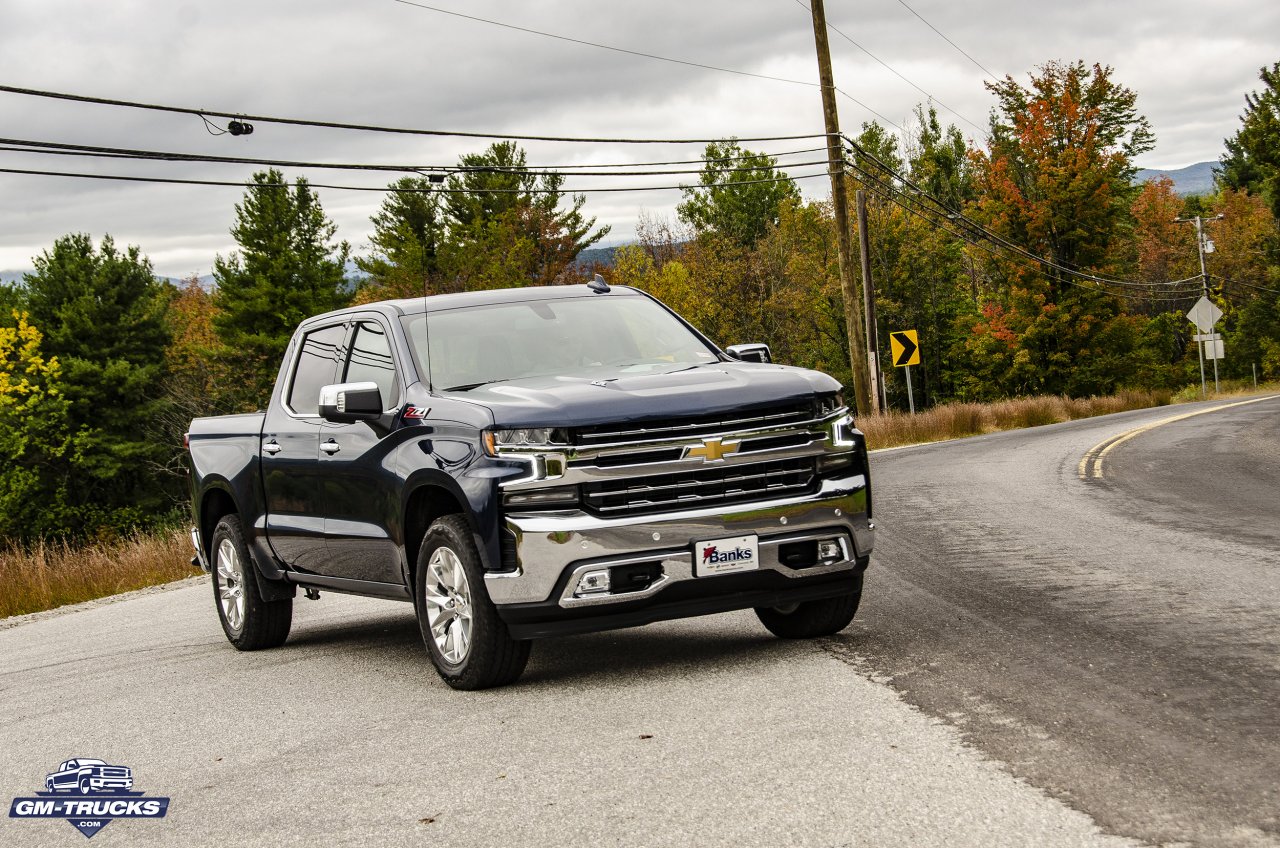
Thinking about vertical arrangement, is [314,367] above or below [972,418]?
above

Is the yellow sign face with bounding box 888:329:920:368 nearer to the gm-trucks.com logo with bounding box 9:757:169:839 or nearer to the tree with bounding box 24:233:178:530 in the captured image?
the gm-trucks.com logo with bounding box 9:757:169:839

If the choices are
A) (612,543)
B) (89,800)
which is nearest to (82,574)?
(89,800)

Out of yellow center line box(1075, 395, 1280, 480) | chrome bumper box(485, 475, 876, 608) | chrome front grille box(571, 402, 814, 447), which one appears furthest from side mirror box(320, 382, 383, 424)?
yellow center line box(1075, 395, 1280, 480)

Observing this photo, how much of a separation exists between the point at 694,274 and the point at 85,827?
61.4 metres

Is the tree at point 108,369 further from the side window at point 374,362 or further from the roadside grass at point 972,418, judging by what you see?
the side window at point 374,362

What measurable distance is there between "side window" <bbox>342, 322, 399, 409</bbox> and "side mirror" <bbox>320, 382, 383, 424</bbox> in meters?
0.26

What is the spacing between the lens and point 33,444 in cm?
6706

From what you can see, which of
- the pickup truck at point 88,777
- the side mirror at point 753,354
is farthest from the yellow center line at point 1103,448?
the pickup truck at point 88,777

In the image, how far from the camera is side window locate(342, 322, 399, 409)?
7789mm

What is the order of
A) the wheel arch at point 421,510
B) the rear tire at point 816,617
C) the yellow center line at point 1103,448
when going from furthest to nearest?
the yellow center line at point 1103,448 < the rear tire at point 816,617 < the wheel arch at point 421,510

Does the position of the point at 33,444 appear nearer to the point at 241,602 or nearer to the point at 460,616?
the point at 241,602

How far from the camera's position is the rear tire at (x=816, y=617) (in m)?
7.56

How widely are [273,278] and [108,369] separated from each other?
42.0 feet

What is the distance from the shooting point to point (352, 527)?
25.8 feet
